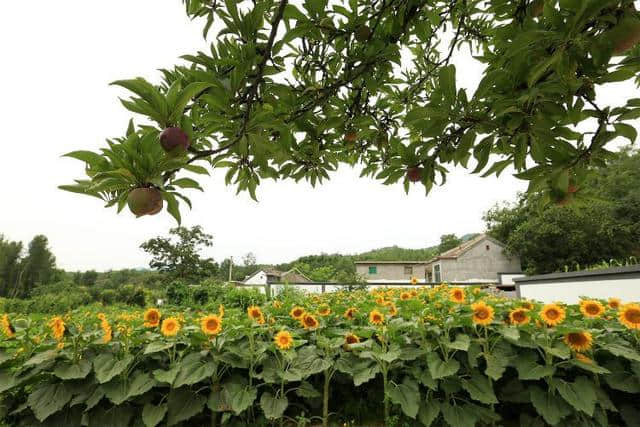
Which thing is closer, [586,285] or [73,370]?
[73,370]

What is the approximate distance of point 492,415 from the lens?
167cm

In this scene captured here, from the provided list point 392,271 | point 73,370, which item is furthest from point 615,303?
point 392,271

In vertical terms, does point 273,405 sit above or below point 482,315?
below

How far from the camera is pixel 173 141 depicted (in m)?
0.70

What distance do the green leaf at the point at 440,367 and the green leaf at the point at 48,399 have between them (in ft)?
6.22

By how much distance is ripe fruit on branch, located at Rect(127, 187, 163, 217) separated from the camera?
26.4 inches

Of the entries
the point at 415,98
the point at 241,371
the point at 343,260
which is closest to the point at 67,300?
the point at 241,371

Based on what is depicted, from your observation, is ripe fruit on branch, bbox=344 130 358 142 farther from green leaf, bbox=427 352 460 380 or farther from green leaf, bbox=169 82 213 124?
green leaf, bbox=427 352 460 380

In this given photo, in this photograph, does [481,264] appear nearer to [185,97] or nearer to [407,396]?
[407,396]

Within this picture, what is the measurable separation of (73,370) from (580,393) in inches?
101

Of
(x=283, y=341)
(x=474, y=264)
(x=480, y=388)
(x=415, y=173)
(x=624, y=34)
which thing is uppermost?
(x=474, y=264)

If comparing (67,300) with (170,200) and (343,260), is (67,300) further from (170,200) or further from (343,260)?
(343,260)

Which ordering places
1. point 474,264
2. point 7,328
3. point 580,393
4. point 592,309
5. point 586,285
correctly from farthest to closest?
point 474,264
point 586,285
point 592,309
point 7,328
point 580,393

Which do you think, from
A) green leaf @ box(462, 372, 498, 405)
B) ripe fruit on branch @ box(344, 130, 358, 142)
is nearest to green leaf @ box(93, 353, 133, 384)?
ripe fruit on branch @ box(344, 130, 358, 142)
